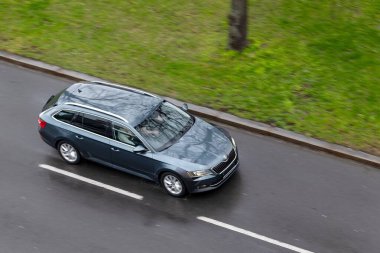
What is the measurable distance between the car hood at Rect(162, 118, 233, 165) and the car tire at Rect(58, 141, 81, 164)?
2.14m

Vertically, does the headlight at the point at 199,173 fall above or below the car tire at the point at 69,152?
above

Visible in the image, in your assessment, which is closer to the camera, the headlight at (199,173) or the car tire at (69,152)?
the headlight at (199,173)

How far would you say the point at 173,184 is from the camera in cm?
1191

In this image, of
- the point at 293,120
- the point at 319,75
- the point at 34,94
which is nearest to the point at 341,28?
the point at 319,75

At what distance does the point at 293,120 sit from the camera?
14.2 m

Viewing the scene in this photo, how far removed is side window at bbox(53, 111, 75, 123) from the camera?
12.5 m

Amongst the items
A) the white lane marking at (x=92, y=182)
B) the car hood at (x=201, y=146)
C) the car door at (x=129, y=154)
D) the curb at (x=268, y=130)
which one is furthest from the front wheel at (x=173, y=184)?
the curb at (x=268, y=130)

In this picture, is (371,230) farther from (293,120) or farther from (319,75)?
(319,75)

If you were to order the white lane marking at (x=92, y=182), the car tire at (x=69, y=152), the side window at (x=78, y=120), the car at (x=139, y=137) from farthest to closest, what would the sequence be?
the car tire at (x=69, y=152) → the side window at (x=78, y=120) → the white lane marking at (x=92, y=182) → the car at (x=139, y=137)

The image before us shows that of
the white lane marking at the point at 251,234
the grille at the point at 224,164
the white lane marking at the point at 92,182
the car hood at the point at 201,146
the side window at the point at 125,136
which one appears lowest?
the white lane marking at the point at 251,234

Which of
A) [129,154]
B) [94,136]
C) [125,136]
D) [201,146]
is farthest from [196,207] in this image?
[94,136]

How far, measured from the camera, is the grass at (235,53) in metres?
14.5

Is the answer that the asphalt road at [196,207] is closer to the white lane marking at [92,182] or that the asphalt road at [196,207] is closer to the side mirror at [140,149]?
the white lane marking at [92,182]

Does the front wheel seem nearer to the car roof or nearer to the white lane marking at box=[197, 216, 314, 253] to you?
the white lane marking at box=[197, 216, 314, 253]
